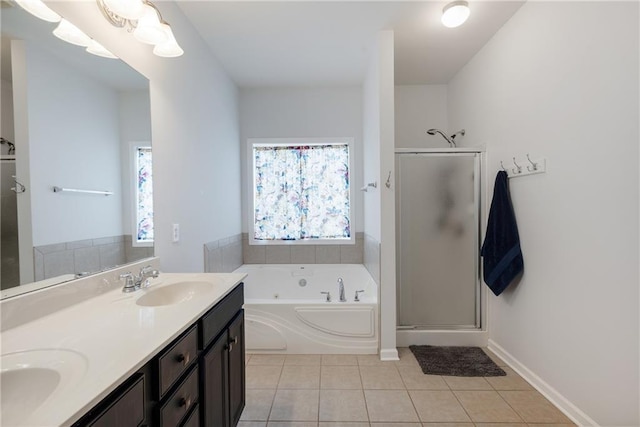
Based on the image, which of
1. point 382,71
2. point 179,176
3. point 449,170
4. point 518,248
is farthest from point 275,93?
point 518,248

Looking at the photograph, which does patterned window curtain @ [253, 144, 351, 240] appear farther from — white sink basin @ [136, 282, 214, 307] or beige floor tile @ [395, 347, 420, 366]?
white sink basin @ [136, 282, 214, 307]

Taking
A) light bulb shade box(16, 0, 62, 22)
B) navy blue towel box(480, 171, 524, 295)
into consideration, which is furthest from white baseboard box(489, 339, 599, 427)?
light bulb shade box(16, 0, 62, 22)

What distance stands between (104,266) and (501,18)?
3.19 metres

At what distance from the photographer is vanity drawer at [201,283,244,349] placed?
1153mm

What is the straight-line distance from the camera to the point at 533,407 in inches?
69.0

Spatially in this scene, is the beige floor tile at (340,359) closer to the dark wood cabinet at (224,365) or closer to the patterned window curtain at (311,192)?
the dark wood cabinet at (224,365)

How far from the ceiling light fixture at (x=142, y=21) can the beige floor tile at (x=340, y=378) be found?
2.41m

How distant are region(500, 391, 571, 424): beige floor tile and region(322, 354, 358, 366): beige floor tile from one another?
106 centimetres

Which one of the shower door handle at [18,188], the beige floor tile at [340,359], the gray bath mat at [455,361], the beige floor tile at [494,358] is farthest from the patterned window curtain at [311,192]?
the shower door handle at [18,188]

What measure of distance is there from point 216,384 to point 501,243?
7.26 feet

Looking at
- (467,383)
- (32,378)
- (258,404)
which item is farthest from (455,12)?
(258,404)

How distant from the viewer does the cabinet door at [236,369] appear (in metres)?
1.41

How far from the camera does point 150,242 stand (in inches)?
64.7

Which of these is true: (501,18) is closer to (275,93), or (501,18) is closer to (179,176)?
(275,93)
